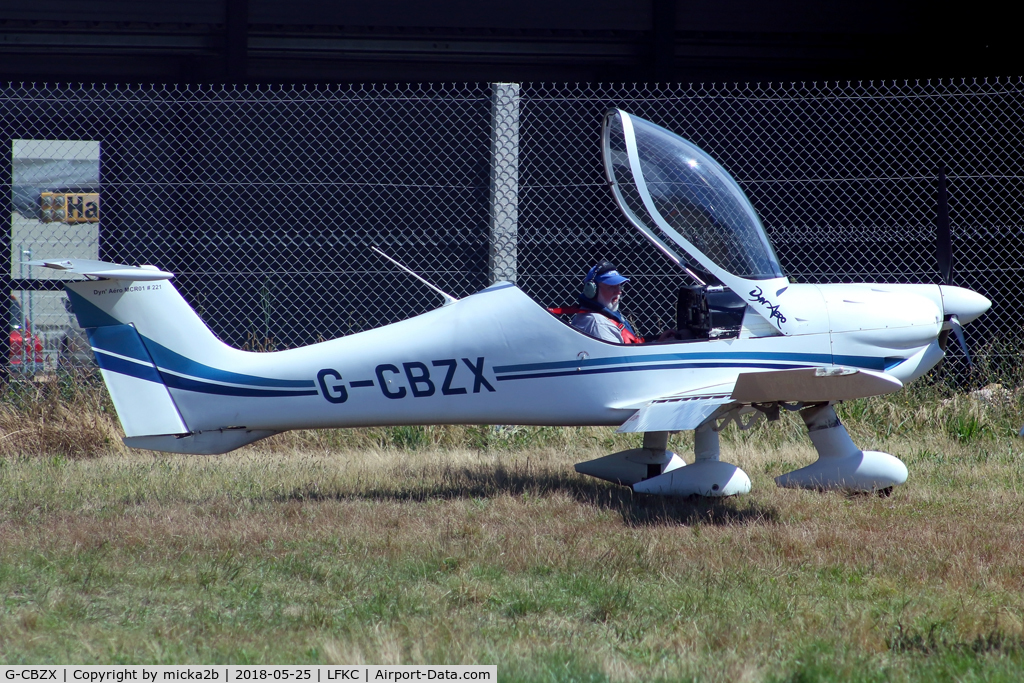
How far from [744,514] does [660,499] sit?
0.55 m

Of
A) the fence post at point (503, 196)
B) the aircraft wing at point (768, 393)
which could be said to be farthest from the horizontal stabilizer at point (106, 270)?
the fence post at point (503, 196)

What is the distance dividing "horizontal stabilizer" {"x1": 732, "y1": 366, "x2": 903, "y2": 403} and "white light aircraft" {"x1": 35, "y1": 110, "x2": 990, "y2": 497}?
13mm

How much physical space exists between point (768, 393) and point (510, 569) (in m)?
1.70

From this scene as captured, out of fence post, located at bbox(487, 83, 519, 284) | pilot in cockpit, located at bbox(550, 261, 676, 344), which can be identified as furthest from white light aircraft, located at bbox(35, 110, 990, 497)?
fence post, located at bbox(487, 83, 519, 284)

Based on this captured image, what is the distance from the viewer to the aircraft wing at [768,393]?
462 centimetres

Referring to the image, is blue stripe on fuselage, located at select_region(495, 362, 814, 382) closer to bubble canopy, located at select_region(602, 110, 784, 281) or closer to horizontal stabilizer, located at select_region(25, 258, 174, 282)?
bubble canopy, located at select_region(602, 110, 784, 281)

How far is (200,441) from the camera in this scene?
502 cm

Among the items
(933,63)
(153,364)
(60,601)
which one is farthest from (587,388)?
(933,63)

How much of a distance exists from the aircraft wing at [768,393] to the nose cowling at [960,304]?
3.93ft

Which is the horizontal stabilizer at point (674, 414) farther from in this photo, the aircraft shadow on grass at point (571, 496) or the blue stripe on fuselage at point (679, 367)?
the aircraft shadow on grass at point (571, 496)

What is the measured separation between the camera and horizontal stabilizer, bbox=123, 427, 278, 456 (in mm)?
4945

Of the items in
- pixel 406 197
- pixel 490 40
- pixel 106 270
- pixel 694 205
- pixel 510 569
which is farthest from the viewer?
pixel 406 197

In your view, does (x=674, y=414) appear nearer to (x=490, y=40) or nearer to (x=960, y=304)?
(x=960, y=304)

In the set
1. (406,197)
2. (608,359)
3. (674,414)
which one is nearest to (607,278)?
(608,359)
